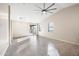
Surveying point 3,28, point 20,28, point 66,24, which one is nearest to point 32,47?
point 20,28

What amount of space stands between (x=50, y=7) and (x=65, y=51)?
0.71 m

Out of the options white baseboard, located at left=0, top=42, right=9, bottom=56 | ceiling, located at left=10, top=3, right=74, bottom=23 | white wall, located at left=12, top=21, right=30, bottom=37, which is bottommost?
white baseboard, located at left=0, top=42, right=9, bottom=56

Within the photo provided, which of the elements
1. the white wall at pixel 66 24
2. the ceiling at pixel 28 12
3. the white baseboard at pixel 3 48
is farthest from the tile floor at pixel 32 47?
the ceiling at pixel 28 12

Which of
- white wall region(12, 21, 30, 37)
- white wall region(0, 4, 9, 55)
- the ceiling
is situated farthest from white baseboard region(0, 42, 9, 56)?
the ceiling

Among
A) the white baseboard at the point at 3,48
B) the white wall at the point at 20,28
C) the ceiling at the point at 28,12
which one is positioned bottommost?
the white baseboard at the point at 3,48

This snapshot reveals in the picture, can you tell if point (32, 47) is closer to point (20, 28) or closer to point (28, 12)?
point (20, 28)

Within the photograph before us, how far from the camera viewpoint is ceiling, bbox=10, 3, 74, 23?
5.71ft

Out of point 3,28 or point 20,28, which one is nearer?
point 3,28

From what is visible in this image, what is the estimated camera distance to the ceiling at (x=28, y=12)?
5.71 feet

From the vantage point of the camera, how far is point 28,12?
5.88ft

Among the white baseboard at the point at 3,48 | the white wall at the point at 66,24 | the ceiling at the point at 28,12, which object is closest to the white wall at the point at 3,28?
the white baseboard at the point at 3,48

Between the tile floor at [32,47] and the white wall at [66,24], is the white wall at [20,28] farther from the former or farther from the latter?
the white wall at [66,24]

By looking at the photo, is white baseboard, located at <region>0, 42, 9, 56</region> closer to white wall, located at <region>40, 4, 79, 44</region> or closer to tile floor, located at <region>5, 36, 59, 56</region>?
tile floor, located at <region>5, 36, 59, 56</region>

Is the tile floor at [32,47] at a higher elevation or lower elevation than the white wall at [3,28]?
lower
